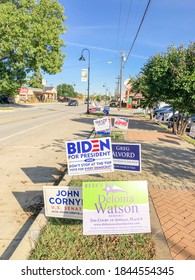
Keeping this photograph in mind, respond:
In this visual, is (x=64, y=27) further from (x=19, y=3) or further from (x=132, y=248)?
(x=132, y=248)

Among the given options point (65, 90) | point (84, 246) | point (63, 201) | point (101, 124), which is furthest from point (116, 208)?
point (65, 90)

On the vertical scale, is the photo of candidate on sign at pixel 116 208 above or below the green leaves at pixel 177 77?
below

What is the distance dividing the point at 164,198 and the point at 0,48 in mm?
25522

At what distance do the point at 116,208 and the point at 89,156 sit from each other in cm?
157

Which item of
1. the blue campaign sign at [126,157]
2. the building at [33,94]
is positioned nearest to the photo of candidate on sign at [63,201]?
the blue campaign sign at [126,157]

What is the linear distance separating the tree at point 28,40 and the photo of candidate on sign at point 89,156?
23827 mm

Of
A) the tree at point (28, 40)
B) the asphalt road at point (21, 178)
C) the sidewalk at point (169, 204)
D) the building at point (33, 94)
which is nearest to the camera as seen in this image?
the sidewalk at point (169, 204)

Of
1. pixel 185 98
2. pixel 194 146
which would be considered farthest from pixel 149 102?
pixel 194 146

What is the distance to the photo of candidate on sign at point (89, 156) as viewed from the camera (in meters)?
4.36

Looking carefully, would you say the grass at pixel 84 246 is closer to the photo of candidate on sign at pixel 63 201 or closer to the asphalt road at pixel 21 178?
the photo of candidate on sign at pixel 63 201

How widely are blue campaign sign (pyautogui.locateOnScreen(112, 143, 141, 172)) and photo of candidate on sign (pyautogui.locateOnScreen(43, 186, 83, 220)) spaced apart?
5.73 feet

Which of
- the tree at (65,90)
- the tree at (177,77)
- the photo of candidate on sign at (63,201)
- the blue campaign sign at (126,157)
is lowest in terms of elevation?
the photo of candidate on sign at (63,201)

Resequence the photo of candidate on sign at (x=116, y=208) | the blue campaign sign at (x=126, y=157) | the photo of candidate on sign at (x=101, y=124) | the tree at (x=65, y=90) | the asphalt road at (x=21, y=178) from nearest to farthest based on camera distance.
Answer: the photo of candidate on sign at (x=116, y=208) → the asphalt road at (x=21, y=178) → the blue campaign sign at (x=126, y=157) → the photo of candidate on sign at (x=101, y=124) → the tree at (x=65, y=90)
